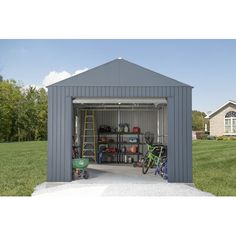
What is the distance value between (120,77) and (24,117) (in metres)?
19.8

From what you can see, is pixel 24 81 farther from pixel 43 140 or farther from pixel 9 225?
pixel 9 225

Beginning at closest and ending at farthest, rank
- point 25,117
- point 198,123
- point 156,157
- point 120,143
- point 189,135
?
point 189,135 < point 156,157 < point 120,143 < point 25,117 < point 198,123

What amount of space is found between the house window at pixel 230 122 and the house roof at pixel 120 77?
18.6 metres

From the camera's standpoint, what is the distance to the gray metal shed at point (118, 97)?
10.7m

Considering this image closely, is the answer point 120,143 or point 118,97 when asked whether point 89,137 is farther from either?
point 118,97

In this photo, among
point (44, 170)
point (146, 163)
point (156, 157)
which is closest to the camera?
point (156, 157)

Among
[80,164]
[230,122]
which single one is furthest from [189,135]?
[230,122]

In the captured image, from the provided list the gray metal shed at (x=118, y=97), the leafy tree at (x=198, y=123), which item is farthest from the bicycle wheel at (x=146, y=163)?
A: the leafy tree at (x=198, y=123)

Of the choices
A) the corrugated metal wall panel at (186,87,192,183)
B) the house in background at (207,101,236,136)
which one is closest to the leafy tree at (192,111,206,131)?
the house in background at (207,101,236,136)

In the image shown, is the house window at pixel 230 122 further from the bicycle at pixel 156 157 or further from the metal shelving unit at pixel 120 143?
the bicycle at pixel 156 157

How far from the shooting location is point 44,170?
47.0 feet

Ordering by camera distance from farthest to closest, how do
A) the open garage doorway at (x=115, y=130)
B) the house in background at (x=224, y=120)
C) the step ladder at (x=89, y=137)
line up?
the house in background at (x=224, y=120)
the step ladder at (x=89, y=137)
the open garage doorway at (x=115, y=130)

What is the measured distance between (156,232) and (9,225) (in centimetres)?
232

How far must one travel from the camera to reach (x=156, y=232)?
20.9ft
